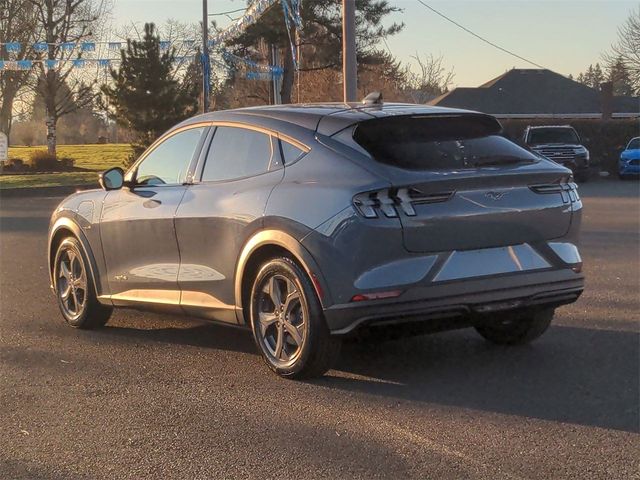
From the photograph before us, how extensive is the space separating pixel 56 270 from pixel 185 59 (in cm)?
2741

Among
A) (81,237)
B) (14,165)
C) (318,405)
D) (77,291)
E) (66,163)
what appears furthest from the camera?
(66,163)

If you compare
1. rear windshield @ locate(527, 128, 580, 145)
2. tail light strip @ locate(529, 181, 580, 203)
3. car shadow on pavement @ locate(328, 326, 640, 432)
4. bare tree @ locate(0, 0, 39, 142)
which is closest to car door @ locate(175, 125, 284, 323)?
car shadow on pavement @ locate(328, 326, 640, 432)

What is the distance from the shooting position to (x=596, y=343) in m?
6.06

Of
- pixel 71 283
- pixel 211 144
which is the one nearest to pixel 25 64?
pixel 71 283

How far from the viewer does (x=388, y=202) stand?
4.66 metres

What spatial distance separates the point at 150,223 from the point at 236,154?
2.93 feet

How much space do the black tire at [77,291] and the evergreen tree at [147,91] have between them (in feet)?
83.2

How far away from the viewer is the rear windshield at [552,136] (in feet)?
87.8

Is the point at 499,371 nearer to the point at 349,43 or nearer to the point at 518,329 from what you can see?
the point at 518,329

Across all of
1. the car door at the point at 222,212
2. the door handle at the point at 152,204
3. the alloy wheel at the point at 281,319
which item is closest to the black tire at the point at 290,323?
the alloy wheel at the point at 281,319

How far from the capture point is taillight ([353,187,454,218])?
15.2 ft

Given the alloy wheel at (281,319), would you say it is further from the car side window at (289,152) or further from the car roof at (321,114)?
the car roof at (321,114)

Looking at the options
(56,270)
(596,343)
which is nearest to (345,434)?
(596,343)

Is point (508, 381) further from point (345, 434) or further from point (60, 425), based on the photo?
point (60, 425)
